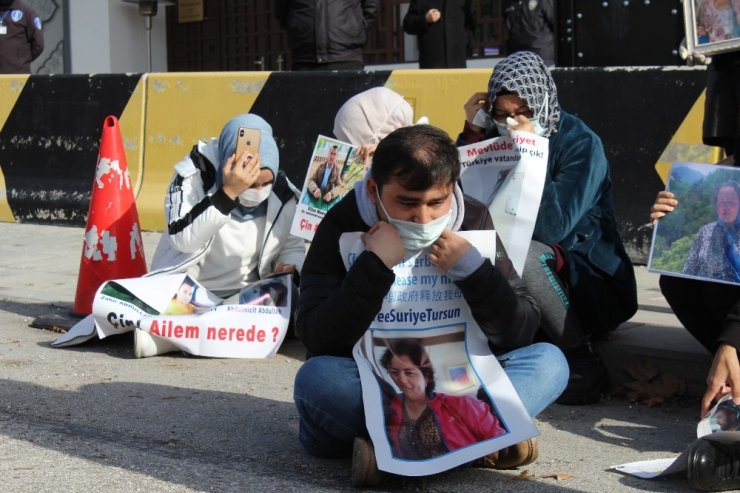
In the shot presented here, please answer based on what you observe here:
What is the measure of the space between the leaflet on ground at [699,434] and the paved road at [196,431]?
0.11ft

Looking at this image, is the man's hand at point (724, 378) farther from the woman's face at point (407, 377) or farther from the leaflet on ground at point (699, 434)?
the woman's face at point (407, 377)

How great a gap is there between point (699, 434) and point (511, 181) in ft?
4.08

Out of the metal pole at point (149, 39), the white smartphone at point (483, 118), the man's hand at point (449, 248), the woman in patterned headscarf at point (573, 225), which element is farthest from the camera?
the metal pole at point (149, 39)

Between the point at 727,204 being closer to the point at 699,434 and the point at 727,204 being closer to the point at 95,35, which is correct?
the point at 699,434

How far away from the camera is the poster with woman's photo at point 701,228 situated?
147 inches

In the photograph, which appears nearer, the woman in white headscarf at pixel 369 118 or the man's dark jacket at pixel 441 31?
the woman in white headscarf at pixel 369 118

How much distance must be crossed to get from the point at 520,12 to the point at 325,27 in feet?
4.90

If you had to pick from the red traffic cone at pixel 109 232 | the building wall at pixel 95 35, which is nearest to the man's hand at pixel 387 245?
the red traffic cone at pixel 109 232

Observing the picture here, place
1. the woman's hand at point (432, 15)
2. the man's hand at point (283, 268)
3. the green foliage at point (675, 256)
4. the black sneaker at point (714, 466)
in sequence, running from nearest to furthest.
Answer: the black sneaker at point (714, 466) → the green foliage at point (675, 256) → the man's hand at point (283, 268) → the woman's hand at point (432, 15)

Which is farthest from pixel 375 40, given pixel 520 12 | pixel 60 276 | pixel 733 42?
pixel 733 42

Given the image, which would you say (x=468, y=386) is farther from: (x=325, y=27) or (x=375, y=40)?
(x=375, y=40)

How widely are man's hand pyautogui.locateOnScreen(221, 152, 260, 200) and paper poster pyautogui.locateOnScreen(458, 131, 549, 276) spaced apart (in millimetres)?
Answer: 940

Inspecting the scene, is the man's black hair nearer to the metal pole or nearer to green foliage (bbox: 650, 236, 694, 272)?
green foliage (bbox: 650, 236, 694, 272)

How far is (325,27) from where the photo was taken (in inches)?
A: 326
